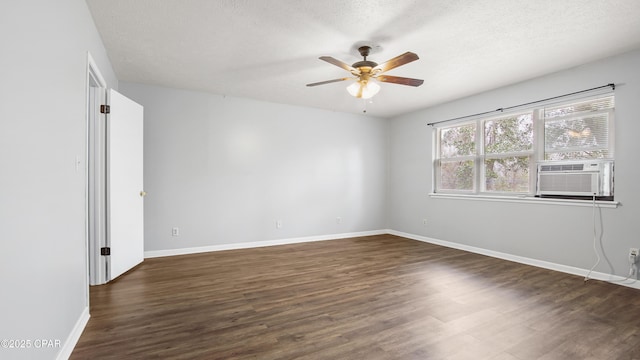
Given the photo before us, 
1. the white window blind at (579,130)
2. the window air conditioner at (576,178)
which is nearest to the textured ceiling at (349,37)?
the white window blind at (579,130)

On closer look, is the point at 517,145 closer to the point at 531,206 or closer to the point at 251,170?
the point at 531,206

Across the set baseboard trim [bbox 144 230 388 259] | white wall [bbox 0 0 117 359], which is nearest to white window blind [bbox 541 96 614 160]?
baseboard trim [bbox 144 230 388 259]

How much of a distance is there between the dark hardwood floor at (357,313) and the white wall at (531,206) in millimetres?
419

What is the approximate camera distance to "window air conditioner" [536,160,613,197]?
3.19 meters

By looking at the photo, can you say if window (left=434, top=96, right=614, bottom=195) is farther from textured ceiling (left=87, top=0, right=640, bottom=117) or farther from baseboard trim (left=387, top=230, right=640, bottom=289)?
baseboard trim (left=387, top=230, right=640, bottom=289)

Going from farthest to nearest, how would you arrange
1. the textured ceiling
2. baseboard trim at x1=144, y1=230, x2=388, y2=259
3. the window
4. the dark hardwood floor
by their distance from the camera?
baseboard trim at x1=144, y1=230, x2=388, y2=259 < the window < the textured ceiling < the dark hardwood floor

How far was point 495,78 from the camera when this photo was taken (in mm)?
3793

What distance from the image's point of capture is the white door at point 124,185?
121 inches

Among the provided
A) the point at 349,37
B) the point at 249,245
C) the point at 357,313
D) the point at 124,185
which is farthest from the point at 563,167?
the point at 124,185

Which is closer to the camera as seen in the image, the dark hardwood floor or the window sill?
the dark hardwood floor

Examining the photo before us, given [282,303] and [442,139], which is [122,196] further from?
[442,139]

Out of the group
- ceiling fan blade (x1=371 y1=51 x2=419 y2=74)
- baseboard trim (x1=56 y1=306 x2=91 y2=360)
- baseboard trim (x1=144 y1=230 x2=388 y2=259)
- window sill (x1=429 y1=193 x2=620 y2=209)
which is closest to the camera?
baseboard trim (x1=56 y1=306 x2=91 y2=360)

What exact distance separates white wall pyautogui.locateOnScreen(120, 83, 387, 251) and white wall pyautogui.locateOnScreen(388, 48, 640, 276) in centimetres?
70

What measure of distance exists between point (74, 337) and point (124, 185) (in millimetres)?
1905
